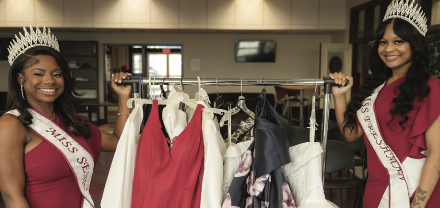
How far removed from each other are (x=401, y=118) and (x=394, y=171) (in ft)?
0.68

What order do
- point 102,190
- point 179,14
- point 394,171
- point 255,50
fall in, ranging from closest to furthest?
point 394,171, point 102,190, point 179,14, point 255,50

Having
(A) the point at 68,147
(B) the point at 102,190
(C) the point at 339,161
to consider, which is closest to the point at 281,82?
(A) the point at 68,147

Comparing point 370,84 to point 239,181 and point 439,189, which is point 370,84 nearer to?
point 439,189

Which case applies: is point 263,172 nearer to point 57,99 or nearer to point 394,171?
point 394,171

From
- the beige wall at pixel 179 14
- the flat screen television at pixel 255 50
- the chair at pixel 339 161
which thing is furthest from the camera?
the flat screen television at pixel 255 50

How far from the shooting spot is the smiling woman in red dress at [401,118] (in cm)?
125

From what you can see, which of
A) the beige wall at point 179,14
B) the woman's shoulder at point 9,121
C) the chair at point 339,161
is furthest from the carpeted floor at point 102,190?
the beige wall at point 179,14

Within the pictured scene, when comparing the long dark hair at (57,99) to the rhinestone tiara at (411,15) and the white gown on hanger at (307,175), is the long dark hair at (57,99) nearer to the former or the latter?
the white gown on hanger at (307,175)

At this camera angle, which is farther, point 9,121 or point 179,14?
point 179,14

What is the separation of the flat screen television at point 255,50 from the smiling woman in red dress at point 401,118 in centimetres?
619

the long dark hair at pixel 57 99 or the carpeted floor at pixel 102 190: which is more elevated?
the long dark hair at pixel 57 99

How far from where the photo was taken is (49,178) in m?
1.25

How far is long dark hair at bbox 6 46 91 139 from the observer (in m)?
1.21

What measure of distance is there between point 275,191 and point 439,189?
70 centimetres
